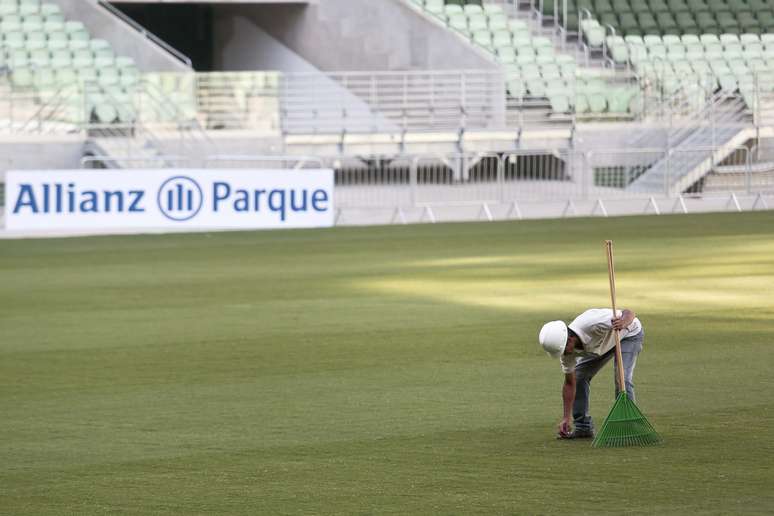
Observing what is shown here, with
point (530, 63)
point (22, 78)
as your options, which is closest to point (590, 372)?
point (22, 78)

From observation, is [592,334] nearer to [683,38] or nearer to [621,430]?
[621,430]

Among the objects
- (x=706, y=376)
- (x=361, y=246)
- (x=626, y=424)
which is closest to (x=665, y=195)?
(x=361, y=246)

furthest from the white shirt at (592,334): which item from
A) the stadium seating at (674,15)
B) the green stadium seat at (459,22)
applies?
the stadium seating at (674,15)

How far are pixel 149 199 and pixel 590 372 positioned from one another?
→ 19.1 meters

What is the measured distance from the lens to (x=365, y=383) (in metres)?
13.3

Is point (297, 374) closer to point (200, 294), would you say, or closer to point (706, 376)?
point (706, 376)

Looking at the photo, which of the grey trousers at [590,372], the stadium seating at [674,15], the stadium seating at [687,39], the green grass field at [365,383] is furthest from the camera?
the stadium seating at [674,15]

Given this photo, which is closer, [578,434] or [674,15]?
[578,434]

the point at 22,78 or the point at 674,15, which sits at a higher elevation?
the point at 674,15

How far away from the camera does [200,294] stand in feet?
65.2

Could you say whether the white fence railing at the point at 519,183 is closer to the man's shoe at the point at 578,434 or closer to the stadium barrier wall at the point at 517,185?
the stadium barrier wall at the point at 517,185

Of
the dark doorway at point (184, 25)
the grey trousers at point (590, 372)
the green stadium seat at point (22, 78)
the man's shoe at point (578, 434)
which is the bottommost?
the man's shoe at point (578, 434)

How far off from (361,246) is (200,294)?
6.43 meters

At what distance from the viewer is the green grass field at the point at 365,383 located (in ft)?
30.8
